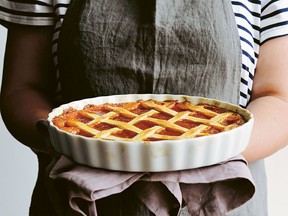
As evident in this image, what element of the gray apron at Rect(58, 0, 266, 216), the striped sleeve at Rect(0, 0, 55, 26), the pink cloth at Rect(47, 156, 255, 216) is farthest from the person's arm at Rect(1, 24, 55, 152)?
the pink cloth at Rect(47, 156, 255, 216)

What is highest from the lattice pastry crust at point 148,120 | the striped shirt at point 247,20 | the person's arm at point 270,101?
the striped shirt at point 247,20

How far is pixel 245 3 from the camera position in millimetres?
680

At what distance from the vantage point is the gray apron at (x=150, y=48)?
1.94 feet

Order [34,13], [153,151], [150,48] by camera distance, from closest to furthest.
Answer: [153,151], [150,48], [34,13]

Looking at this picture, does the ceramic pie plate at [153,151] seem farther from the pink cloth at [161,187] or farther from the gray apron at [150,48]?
the gray apron at [150,48]

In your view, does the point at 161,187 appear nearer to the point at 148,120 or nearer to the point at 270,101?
the point at 148,120

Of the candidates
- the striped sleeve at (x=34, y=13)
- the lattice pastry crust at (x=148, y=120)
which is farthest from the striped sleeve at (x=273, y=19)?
the striped sleeve at (x=34, y=13)

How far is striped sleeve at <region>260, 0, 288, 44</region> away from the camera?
0.66 meters

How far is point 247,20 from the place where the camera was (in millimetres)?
677

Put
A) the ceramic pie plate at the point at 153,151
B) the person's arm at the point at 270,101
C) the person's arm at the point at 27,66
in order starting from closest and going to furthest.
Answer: the ceramic pie plate at the point at 153,151
the person's arm at the point at 270,101
the person's arm at the point at 27,66

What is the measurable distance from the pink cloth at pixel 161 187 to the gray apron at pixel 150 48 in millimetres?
181

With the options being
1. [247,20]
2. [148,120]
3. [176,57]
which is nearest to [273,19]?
[247,20]

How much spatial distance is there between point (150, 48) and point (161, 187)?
0.21 metres

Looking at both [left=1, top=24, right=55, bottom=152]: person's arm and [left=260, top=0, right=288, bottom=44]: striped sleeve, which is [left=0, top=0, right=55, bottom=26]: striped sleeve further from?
[left=260, top=0, right=288, bottom=44]: striped sleeve
